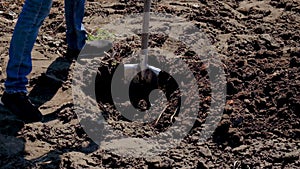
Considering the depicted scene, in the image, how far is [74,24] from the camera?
4441 millimetres

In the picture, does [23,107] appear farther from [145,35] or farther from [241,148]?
[241,148]

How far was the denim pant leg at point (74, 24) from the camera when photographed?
14.4ft

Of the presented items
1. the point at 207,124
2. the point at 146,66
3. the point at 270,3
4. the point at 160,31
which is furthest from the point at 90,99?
the point at 270,3

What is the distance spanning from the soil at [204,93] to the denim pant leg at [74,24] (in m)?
0.15

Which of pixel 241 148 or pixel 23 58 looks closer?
pixel 241 148

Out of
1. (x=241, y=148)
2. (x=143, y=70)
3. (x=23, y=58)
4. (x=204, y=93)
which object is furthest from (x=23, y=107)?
(x=241, y=148)

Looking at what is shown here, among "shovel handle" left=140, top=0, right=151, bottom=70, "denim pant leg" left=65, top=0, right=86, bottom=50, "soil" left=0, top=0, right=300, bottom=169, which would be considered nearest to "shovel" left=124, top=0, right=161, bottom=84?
"shovel handle" left=140, top=0, right=151, bottom=70

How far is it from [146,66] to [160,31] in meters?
0.83

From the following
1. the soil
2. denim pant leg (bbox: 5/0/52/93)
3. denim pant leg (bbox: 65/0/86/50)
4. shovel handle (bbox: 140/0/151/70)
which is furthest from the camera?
denim pant leg (bbox: 65/0/86/50)

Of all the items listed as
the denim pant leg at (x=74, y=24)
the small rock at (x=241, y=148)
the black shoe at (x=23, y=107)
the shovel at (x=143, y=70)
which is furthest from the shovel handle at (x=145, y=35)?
the small rock at (x=241, y=148)

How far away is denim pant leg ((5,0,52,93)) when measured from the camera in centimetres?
357

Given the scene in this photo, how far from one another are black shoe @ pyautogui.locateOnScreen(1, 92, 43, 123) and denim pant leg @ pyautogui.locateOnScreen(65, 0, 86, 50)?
2.92 feet

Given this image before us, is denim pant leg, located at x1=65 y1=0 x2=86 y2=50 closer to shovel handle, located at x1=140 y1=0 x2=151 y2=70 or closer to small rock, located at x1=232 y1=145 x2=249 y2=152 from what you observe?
shovel handle, located at x1=140 y1=0 x2=151 y2=70

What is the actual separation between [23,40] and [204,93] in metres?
1.20
